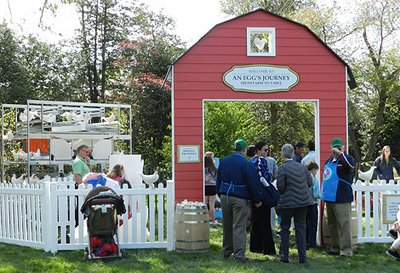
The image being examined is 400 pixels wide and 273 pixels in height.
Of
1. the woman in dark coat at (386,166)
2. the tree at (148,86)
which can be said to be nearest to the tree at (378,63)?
the tree at (148,86)

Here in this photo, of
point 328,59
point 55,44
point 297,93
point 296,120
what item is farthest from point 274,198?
point 55,44

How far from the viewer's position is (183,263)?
7.68m

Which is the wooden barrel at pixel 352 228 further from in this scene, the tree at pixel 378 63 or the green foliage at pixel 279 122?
the tree at pixel 378 63

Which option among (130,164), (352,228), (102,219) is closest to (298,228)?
(352,228)

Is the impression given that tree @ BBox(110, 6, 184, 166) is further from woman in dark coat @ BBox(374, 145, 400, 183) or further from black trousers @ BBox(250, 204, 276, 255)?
black trousers @ BBox(250, 204, 276, 255)

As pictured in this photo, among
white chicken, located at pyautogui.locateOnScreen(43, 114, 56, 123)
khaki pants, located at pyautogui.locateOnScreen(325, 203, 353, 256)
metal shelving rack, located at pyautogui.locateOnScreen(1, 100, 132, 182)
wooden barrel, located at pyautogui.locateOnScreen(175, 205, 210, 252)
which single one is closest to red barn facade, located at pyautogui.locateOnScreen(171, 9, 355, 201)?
wooden barrel, located at pyautogui.locateOnScreen(175, 205, 210, 252)

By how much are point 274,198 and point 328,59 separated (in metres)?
3.70

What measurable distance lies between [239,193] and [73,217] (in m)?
2.58

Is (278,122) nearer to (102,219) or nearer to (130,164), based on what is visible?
(130,164)

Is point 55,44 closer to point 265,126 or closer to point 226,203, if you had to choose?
point 265,126

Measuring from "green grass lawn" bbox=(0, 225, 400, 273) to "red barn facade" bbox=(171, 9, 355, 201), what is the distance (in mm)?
2130

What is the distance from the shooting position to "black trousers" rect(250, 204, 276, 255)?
27.8 ft

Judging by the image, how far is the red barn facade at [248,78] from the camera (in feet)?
33.2

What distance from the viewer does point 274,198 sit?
25.8ft
